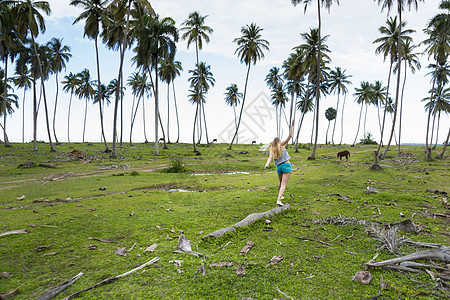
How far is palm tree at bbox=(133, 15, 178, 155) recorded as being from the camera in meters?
31.8

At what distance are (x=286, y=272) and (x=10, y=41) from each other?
138 ft

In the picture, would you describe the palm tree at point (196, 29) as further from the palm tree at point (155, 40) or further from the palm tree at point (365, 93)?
the palm tree at point (365, 93)

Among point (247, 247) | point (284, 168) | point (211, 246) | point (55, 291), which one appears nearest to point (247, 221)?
point (247, 247)

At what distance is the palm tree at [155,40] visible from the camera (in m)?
31.8

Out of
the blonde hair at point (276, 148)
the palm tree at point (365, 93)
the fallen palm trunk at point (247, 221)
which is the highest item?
the palm tree at point (365, 93)

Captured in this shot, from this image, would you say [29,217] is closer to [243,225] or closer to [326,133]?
[243,225]

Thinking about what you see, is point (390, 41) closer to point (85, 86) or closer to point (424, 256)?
point (424, 256)

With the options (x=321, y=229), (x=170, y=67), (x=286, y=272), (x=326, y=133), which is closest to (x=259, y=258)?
(x=286, y=272)

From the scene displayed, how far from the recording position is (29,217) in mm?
5578

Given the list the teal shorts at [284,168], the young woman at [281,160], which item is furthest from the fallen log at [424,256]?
the teal shorts at [284,168]

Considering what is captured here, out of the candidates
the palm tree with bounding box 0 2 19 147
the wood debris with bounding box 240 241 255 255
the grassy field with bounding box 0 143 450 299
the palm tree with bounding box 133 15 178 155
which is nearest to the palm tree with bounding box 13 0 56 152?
the palm tree with bounding box 0 2 19 147

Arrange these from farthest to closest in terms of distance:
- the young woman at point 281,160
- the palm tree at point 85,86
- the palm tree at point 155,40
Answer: the palm tree at point 85,86
the palm tree at point 155,40
the young woman at point 281,160

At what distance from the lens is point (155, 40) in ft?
106

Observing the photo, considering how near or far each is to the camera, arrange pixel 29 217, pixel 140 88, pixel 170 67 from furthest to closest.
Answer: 1. pixel 140 88
2. pixel 170 67
3. pixel 29 217
